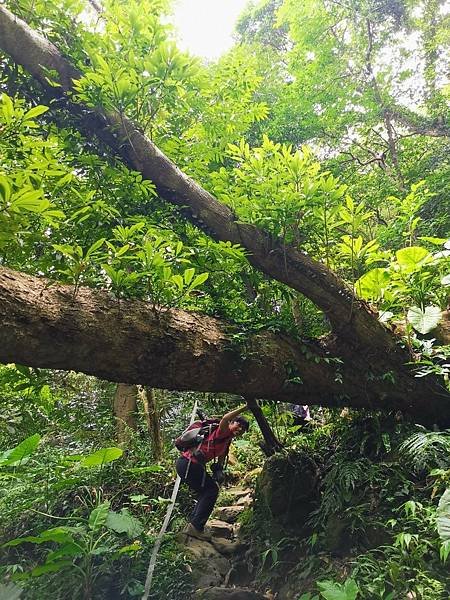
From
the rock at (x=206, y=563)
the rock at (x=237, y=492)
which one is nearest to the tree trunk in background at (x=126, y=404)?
the rock at (x=237, y=492)

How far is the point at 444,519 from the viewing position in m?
2.43

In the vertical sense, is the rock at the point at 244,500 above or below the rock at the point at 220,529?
above

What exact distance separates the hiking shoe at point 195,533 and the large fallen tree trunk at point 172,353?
1.69 metres

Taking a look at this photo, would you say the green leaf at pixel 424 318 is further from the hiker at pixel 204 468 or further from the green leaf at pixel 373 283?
the hiker at pixel 204 468

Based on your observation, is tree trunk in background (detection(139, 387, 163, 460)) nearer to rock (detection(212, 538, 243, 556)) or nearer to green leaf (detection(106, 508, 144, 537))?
rock (detection(212, 538, 243, 556))

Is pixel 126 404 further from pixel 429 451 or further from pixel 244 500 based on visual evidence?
pixel 429 451

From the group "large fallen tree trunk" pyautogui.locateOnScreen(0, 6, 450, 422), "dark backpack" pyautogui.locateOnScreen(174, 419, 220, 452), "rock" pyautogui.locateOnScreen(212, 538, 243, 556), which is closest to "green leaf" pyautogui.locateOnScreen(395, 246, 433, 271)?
"large fallen tree trunk" pyautogui.locateOnScreen(0, 6, 450, 422)

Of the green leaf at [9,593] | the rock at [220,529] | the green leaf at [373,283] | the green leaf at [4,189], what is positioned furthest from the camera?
the rock at [220,529]

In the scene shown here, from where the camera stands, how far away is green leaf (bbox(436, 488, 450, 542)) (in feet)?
7.83

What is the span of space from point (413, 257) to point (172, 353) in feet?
7.00

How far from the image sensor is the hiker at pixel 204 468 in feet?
13.6

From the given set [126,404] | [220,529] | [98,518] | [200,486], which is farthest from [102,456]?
[126,404]

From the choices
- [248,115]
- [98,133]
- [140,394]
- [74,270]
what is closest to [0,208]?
[74,270]

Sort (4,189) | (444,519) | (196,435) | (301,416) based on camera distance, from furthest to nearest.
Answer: (301,416) < (196,435) < (444,519) < (4,189)
